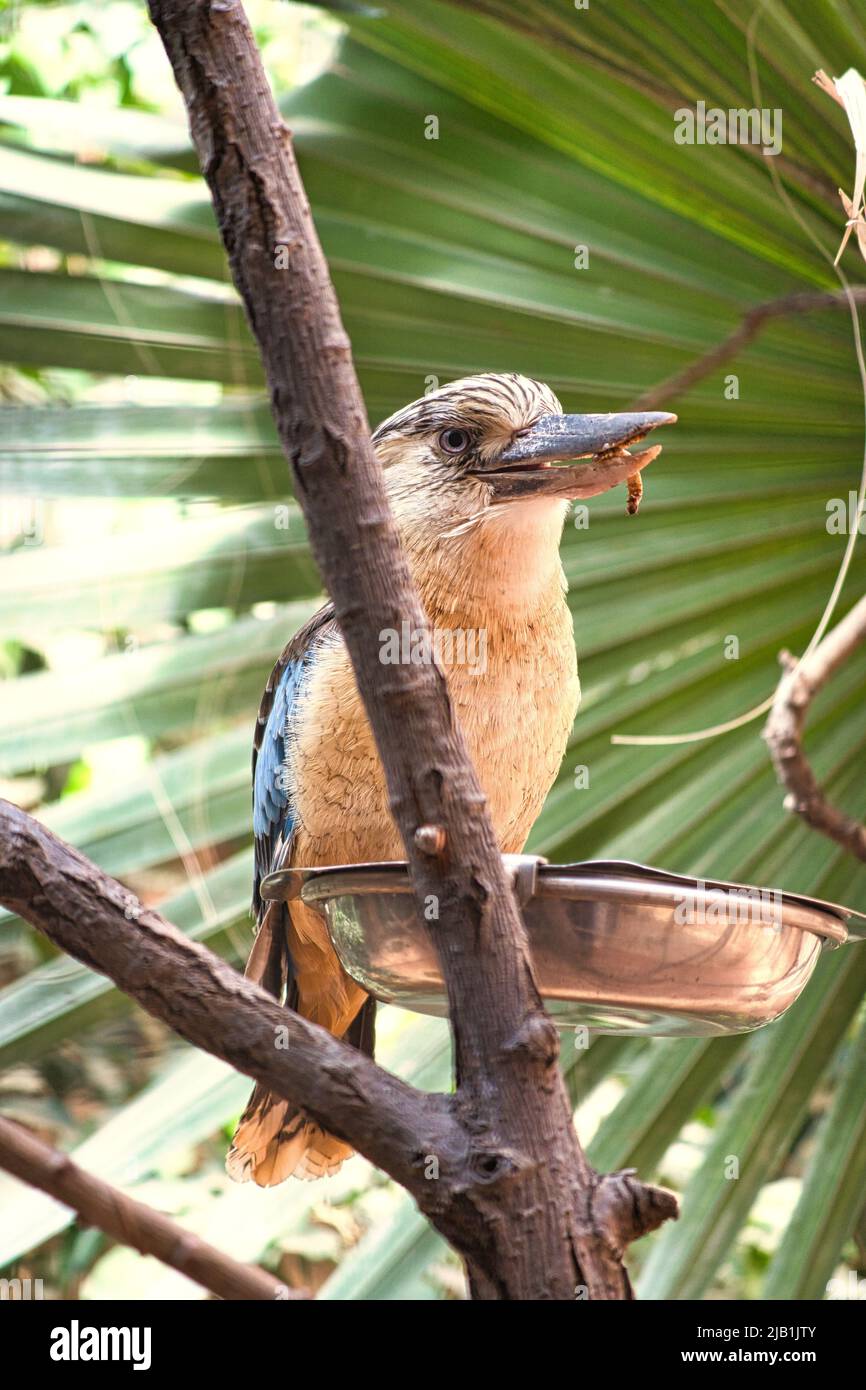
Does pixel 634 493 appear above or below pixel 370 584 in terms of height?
above

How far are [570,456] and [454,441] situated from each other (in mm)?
249

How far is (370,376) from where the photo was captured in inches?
79.8

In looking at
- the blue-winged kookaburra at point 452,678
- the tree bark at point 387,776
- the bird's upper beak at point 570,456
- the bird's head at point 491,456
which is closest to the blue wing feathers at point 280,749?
the blue-winged kookaburra at point 452,678

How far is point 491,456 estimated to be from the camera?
1.47 m

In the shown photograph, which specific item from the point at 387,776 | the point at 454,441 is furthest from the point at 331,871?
the point at 454,441

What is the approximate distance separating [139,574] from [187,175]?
64 centimetres

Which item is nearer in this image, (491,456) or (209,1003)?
(209,1003)

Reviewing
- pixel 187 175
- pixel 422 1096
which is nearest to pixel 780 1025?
pixel 422 1096

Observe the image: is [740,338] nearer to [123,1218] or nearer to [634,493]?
[634,493]

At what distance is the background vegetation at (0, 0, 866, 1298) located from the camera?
186 cm

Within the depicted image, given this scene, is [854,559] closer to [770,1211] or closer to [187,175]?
[187,175]

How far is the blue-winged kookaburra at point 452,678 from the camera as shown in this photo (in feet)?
4.76

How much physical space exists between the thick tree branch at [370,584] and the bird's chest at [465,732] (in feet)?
1.37

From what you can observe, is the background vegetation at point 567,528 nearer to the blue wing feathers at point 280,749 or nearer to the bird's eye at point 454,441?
the blue wing feathers at point 280,749
